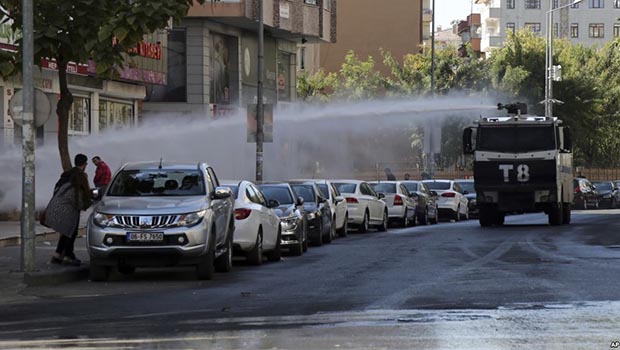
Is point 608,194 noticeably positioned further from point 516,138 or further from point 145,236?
point 145,236

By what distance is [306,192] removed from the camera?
95.8 ft

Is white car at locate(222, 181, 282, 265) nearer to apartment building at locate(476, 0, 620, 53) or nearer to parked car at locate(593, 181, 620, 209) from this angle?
parked car at locate(593, 181, 620, 209)

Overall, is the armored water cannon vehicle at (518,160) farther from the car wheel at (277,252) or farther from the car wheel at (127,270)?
the car wheel at (127,270)

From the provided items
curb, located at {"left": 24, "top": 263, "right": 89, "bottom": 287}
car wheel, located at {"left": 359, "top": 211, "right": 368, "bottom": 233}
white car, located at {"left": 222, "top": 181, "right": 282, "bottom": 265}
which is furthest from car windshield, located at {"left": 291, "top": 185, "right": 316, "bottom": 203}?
curb, located at {"left": 24, "top": 263, "right": 89, "bottom": 287}

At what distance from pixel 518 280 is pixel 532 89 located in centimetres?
5605

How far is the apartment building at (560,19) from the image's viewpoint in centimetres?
11794

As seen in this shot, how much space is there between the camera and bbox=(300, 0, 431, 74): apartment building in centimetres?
10156

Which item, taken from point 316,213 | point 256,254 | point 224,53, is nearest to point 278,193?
point 316,213

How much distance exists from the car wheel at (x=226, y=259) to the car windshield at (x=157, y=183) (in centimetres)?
112

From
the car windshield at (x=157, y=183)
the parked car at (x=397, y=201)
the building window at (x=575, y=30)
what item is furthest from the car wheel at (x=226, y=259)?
the building window at (x=575, y=30)

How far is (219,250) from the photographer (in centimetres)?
1956

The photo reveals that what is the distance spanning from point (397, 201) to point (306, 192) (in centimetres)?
1108

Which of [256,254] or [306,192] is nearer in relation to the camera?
[256,254]

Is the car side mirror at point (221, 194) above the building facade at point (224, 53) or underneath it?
underneath
